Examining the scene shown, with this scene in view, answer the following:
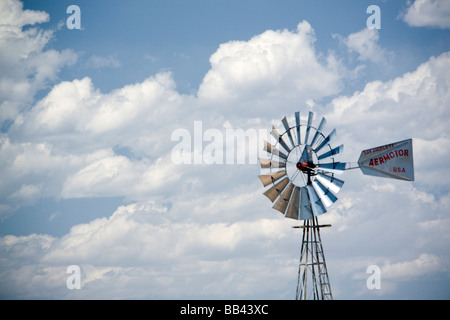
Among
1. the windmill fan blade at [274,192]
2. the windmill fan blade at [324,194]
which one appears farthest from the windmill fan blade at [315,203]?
the windmill fan blade at [274,192]

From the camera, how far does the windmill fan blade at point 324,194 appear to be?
89.1ft

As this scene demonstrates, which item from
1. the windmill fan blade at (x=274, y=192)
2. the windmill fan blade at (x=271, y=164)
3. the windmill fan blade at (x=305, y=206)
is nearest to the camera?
the windmill fan blade at (x=305, y=206)

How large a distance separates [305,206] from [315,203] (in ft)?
1.73

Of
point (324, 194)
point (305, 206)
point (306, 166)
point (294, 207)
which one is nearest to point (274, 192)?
point (294, 207)

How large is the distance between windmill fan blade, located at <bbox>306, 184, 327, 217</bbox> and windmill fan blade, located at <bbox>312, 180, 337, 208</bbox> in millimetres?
177

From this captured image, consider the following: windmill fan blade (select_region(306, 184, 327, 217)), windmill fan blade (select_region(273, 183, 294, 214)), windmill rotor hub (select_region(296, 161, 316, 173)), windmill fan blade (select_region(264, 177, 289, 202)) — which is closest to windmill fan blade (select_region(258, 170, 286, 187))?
windmill fan blade (select_region(264, 177, 289, 202))

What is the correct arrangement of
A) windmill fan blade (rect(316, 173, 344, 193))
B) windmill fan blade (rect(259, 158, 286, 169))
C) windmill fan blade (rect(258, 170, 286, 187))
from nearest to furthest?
1. windmill fan blade (rect(316, 173, 344, 193))
2. windmill fan blade (rect(258, 170, 286, 187))
3. windmill fan blade (rect(259, 158, 286, 169))

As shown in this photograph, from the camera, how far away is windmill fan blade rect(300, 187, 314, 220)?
27.8 meters

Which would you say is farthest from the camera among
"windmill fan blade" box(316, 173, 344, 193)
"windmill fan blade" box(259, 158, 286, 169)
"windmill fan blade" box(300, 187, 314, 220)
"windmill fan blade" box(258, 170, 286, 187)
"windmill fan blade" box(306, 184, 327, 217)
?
"windmill fan blade" box(259, 158, 286, 169)

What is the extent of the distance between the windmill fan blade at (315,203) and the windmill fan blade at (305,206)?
21 centimetres

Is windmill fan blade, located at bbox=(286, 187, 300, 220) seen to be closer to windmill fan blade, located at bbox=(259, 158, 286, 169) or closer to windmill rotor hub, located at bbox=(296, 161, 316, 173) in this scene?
windmill rotor hub, located at bbox=(296, 161, 316, 173)

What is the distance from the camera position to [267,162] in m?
28.9

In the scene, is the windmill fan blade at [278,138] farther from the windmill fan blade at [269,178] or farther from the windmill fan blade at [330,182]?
the windmill fan blade at [330,182]
